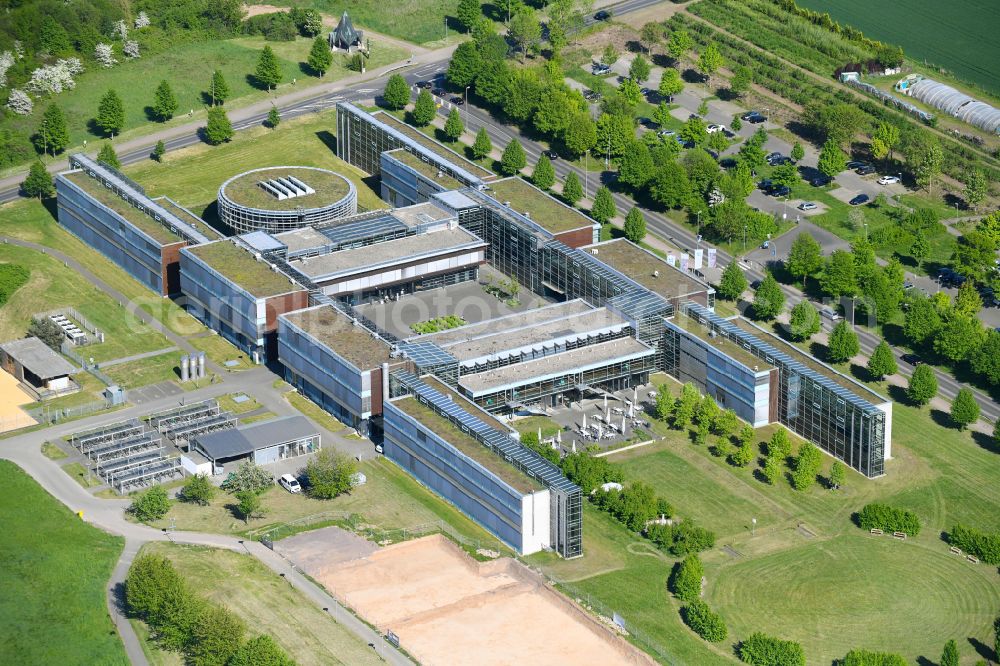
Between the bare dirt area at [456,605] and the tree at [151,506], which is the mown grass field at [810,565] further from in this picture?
the tree at [151,506]

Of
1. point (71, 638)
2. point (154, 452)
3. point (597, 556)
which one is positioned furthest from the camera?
point (154, 452)

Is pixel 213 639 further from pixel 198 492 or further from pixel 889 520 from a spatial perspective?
pixel 889 520

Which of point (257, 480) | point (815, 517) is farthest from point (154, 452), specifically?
point (815, 517)

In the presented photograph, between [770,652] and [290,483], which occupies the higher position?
[770,652]

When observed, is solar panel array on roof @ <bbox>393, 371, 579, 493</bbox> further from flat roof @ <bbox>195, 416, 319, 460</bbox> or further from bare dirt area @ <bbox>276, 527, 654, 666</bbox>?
flat roof @ <bbox>195, 416, 319, 460</bbox>

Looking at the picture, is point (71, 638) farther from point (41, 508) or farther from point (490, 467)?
A: point (490, 467)

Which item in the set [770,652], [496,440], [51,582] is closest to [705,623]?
[770,652]
